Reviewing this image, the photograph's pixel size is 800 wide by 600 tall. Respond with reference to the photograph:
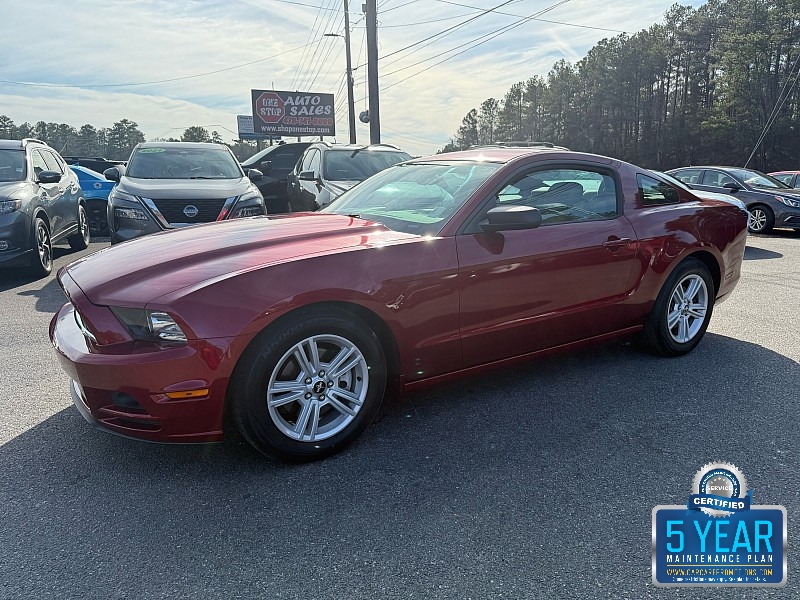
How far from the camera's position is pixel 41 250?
7195 mm

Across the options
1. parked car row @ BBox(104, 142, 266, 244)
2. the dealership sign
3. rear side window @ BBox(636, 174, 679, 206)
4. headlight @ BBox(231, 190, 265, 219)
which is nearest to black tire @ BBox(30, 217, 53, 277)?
parked car row @ BBox(104, 142, 266, 244)

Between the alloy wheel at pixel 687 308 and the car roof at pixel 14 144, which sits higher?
the car roof at pixel 14 144

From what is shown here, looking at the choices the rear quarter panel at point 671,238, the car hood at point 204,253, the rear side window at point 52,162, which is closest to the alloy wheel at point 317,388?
the car hood at point 204,253

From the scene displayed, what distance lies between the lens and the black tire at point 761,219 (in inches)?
474

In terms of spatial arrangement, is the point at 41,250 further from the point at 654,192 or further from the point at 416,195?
the point at 654,192

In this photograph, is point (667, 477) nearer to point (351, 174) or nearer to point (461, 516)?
point (461, 516)

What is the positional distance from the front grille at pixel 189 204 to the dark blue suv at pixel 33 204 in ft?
4.88

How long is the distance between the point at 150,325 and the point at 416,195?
1.86 meters

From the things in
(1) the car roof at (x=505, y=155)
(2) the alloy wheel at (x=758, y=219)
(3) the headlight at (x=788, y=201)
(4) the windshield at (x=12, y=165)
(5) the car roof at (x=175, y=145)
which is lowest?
(2) the alloy wheel at (x=758, y=219)

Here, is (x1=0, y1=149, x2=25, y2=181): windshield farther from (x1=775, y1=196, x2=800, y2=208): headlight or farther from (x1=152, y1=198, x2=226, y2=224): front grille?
(x1=775, y1=196, x2=800, y2=208): headlight

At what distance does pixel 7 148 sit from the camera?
24.9ft

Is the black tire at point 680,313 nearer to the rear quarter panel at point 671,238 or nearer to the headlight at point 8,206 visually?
the rear quarter panel at point 671,238

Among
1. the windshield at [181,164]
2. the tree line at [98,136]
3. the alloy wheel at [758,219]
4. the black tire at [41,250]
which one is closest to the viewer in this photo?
the black tire at [41,250]

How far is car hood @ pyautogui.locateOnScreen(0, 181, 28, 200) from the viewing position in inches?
263
